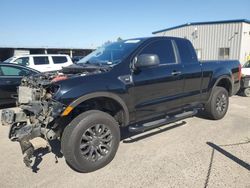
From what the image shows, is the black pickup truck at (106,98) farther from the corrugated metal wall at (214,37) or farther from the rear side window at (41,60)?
the corrugated metal wall at (214,37)

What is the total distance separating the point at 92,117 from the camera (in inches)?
142

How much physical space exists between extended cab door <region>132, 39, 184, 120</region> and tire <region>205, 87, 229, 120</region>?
1.19 meters

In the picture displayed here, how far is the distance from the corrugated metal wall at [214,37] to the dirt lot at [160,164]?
1576cm

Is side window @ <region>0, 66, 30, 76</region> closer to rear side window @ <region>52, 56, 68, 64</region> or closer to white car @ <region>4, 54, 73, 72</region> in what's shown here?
white car @ <region>4, 54, 73, 72</region>

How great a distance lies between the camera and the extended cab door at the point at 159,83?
4191mm

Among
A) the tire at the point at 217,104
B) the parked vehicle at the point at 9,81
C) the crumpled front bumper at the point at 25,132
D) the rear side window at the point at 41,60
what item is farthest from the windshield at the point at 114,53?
the rear side window at the point at 41,60

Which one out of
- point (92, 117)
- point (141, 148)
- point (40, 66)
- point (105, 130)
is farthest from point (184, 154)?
point (40, 66)

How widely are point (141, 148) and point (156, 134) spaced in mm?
796

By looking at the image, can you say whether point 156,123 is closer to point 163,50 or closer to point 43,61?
point 163,50

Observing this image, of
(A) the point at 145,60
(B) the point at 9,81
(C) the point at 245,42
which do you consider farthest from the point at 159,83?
(C) the point at 245,42

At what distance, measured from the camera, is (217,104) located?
19.5 feet

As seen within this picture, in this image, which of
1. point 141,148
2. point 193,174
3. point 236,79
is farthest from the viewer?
point 236,79

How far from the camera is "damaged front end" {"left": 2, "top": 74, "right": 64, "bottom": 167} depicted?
3396 millimetres

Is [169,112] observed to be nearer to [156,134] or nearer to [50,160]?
[156,134]
